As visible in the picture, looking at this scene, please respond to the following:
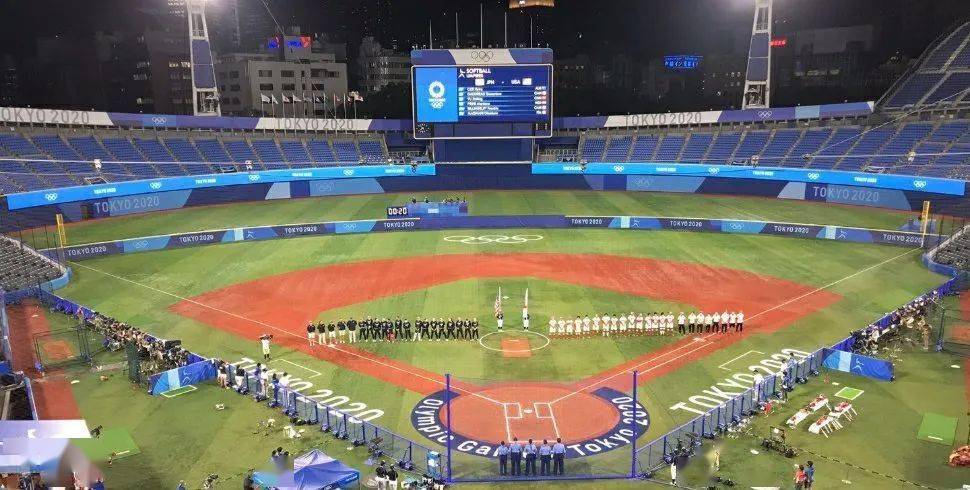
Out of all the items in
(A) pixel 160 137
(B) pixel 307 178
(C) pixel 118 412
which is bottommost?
(C) pixel 118 412

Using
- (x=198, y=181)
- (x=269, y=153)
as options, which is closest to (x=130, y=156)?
(x=198, y=181)

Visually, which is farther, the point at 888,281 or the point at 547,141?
the point at 547,141

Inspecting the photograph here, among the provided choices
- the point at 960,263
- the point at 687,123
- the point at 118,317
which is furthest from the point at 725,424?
the point at 687,123

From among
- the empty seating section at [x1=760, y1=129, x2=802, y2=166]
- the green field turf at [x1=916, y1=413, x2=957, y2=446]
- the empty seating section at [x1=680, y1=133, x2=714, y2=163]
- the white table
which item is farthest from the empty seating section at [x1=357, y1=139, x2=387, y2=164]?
the green field turf at [x1=916, y1=413, x2=957, y2=446]

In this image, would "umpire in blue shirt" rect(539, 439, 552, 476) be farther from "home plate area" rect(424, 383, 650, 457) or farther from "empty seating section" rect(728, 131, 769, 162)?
"empty seating section" rect(728, 131, 769, 162)

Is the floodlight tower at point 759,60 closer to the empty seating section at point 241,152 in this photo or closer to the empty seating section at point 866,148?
the empty seating section at point 866,148

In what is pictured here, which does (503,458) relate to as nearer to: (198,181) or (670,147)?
(198,181)

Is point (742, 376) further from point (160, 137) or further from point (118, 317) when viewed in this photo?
point (160, 137)
